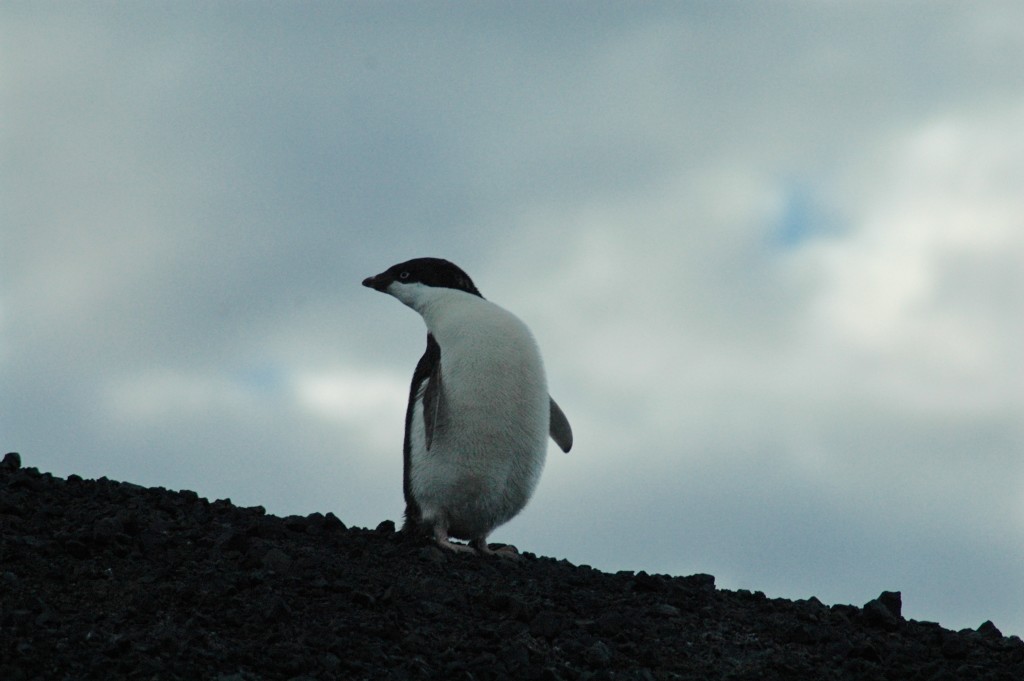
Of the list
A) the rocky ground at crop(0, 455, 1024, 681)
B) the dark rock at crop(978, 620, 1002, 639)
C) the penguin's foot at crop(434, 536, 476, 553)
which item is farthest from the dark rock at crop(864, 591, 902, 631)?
the penguin's foot at crop(434, 536, 476, 553)

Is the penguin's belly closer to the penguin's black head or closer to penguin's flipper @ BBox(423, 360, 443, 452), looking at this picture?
penguin's flipper @ BBox(423, 360, 443, 452)

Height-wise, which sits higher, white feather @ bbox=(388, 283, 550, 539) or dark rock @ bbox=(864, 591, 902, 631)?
white feather @ bbox=(388, 283, 550, 539)

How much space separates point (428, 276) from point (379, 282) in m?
0.37

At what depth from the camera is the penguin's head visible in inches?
351

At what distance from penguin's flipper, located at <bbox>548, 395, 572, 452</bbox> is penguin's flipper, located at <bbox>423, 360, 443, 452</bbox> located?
115 centimetres

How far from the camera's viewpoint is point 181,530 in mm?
7926

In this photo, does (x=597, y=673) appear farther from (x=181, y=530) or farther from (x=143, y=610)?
(x=181, y=530)

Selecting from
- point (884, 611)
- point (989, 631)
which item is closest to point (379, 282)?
point (884, 611)

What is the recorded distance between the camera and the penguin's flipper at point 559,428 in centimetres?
916

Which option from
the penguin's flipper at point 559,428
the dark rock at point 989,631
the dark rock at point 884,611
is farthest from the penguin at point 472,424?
the dark rock at point 989,631

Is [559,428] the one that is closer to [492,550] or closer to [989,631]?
[492,550]

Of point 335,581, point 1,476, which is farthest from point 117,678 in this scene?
point 1,476

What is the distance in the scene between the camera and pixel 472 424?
Result: 815 centimetres

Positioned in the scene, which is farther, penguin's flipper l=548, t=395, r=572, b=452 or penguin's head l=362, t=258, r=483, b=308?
penguin's flipper l=548, t=395, r=572, b=452
